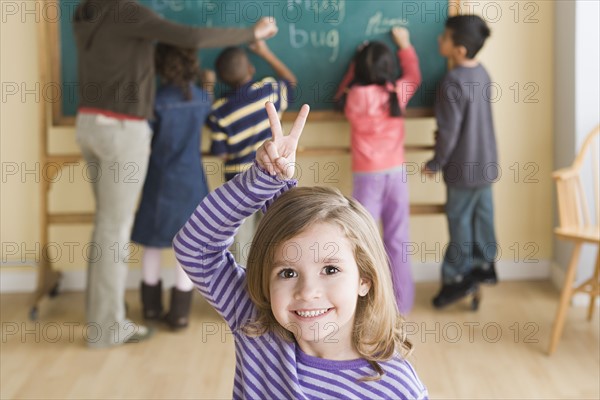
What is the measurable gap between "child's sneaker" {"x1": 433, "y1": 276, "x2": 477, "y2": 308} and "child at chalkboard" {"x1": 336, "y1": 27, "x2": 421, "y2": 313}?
0.11 m

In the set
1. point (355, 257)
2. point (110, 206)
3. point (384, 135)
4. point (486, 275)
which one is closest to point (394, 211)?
point (384, 135)

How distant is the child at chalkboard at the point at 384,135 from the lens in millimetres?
3363

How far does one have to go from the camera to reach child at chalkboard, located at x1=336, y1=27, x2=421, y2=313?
11.0 feet

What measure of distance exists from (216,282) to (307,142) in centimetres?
231

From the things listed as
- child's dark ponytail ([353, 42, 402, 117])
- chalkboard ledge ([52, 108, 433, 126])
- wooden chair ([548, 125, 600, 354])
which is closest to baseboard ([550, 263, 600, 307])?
wooden chair ([548, 125, 600, 354])

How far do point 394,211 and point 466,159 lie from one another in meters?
0.35

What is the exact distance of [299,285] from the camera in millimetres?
1353

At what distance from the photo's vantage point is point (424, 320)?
3424mm

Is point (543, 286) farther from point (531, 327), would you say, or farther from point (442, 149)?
point (442, 149)

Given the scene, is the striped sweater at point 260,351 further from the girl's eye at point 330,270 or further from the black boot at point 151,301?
the black boot at point 151,301

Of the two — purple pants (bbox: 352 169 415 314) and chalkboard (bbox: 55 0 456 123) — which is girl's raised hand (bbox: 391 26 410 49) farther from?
purple pants (bbox: 352 169 415 314)

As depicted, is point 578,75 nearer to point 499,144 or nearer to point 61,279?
point 499,144

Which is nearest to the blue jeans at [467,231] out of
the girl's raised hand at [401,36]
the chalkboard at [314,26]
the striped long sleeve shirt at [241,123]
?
the chalkboard at [314,26]

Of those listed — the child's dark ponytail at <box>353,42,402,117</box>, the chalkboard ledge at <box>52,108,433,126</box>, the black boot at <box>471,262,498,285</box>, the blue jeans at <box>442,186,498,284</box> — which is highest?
the child's dark ponytail at <box>353,42,402,117</box>
